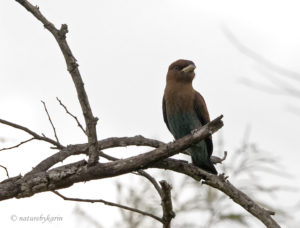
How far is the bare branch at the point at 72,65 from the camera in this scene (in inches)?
159

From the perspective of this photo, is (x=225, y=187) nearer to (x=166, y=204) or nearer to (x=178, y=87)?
(x=166, y=204)

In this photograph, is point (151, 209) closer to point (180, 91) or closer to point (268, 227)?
point (180, 91)

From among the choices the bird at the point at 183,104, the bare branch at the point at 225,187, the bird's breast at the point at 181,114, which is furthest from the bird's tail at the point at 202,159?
the bare branch at the point at 225,187

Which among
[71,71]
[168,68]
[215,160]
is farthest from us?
[168,68]

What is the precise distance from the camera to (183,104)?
7453mm

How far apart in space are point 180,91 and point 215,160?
159 centimetres

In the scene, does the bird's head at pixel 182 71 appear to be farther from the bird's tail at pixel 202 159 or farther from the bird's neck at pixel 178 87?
the bird's tail at pixel 202 159

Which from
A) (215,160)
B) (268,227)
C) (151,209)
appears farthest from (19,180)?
(151,209)

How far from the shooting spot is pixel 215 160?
6.15m

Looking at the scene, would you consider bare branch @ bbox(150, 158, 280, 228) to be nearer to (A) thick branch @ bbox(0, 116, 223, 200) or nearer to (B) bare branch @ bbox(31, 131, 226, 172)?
(B) bare branch @ bbox(31, 131, 226, 172)

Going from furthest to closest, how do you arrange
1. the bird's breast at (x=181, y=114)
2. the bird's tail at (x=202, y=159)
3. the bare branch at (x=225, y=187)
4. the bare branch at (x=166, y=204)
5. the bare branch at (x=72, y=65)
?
the bird's breast at (x=181, y=114)
the bird's tail at (x=202, y=159)
the bare branch at (x=225, y=187)
the bare branch at (x=166, y=204)
the bare branch at (x=72, y=65)

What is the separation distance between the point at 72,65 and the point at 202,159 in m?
2.85

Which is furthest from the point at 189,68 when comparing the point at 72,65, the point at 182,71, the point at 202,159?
the point at 72,65

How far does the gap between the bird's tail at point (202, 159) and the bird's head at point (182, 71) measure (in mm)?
1003
